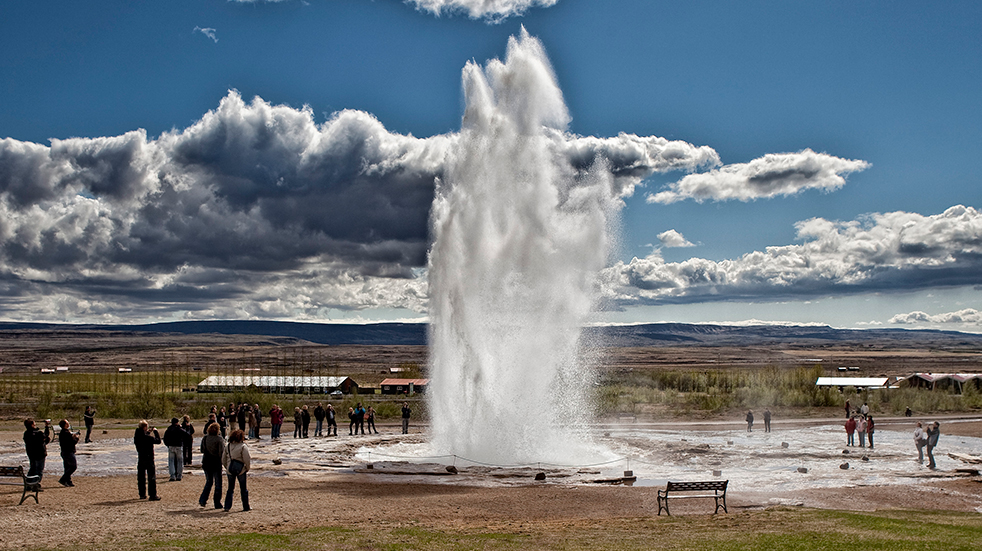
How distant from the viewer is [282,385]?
84.6 meters

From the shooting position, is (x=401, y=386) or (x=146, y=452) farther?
(x=401, y=386)

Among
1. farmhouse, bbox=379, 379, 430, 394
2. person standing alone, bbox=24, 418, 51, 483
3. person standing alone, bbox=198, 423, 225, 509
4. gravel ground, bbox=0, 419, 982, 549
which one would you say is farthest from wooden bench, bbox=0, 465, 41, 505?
farmhouse, bbox=379, 379, 430, 394

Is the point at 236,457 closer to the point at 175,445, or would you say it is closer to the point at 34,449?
the point at 175,445

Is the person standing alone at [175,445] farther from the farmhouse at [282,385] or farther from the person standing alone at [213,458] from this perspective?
the farmhouse at [282,385]

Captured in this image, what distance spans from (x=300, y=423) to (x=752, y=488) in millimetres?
22000

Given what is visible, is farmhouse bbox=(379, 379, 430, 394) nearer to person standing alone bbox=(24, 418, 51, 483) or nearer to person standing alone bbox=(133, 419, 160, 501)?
person standing alone bbox=(24, 418, 51, 483)

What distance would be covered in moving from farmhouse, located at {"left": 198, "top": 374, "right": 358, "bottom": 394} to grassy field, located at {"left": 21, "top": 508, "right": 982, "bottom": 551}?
67.3 meters

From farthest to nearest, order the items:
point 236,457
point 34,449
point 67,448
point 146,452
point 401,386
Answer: point 401,386
point 67,448
point 34,449
point 146,452
point 236,457

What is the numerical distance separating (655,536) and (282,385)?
75.2 meters

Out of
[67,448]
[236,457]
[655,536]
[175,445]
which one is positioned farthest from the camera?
[175,445]

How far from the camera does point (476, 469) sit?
1033 inches

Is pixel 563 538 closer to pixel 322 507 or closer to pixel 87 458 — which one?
pixel 322 507

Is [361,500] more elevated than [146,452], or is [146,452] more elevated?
[146,452]

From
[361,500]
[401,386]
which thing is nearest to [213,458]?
[361,500]
